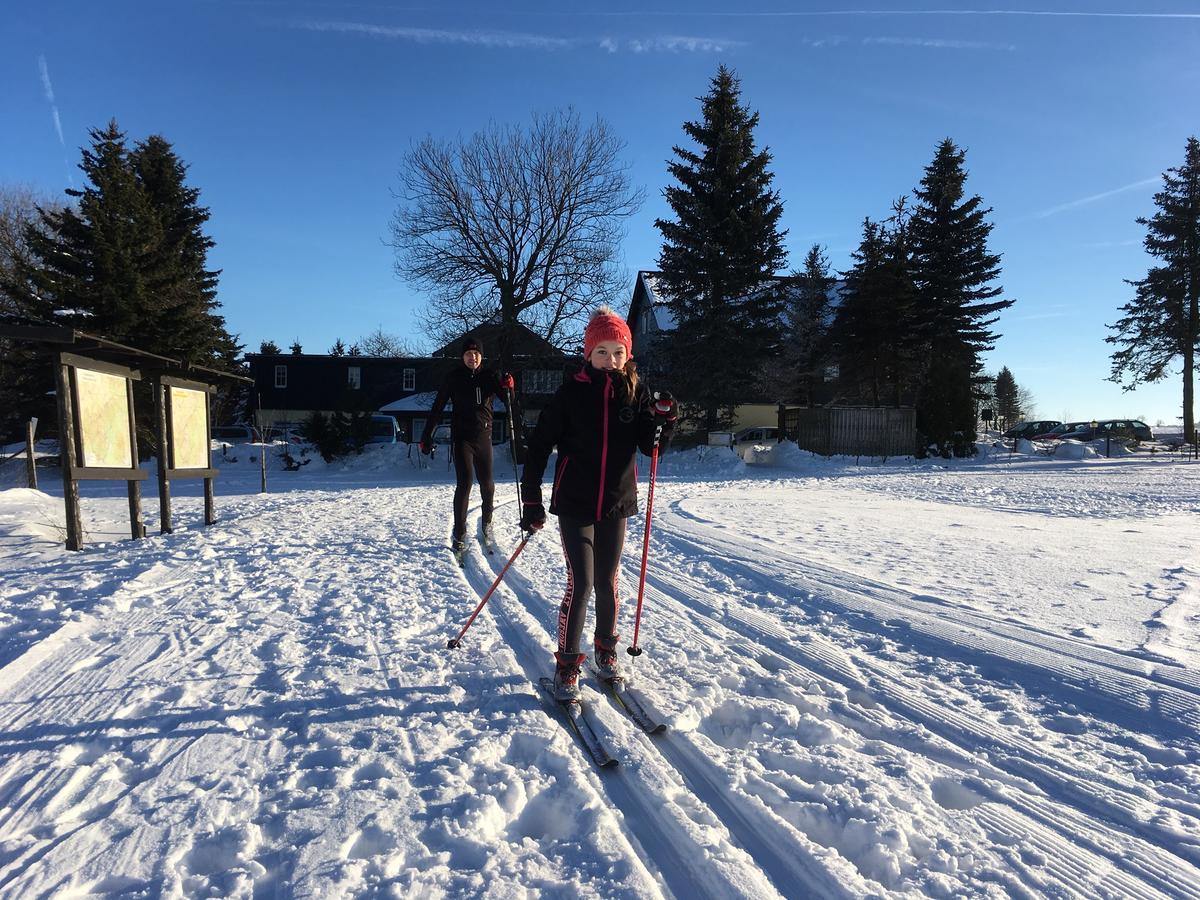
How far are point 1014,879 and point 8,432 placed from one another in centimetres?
3154

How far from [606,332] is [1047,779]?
264 centimetres

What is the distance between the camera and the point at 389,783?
2396mm

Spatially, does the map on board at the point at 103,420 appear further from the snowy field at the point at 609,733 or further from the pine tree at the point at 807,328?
the pine tree at the point at 807,328

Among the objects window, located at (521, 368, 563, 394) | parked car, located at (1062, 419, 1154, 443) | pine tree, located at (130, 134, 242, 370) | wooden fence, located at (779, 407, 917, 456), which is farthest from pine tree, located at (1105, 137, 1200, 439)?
pine tree, located at (130, 134, 242, 370)

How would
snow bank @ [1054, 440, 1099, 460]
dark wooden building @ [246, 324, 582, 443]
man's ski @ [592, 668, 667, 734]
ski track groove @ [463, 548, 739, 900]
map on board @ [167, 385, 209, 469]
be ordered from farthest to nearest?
dark wooden building @ [246, 324, 582, 443] < snow bank @ [1054, 440, 1099, 460] < map on board @ [167, 385, 209, 469] < man's ski @ [592, 668, 667, 734] < ski track groove @ [463, 548, 739, 900]

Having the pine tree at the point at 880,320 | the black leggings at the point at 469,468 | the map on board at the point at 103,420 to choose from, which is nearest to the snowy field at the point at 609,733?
the black leggings at the point at 469,468

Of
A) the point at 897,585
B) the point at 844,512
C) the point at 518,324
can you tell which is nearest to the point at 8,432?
the point at 518,324

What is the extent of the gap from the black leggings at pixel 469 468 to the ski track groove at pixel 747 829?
4224 millimetres

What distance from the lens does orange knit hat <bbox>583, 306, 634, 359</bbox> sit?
3346mm

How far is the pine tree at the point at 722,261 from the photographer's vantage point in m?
23.6

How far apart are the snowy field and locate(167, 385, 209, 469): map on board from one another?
217 cm

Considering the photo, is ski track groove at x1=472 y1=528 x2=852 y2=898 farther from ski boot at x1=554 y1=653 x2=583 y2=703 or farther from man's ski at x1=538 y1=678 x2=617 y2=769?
ski boot at x1=554 y1=653 x2=583 y2=703

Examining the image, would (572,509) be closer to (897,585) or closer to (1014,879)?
(1014,879)

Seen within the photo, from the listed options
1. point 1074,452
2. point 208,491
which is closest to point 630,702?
point 208,491
